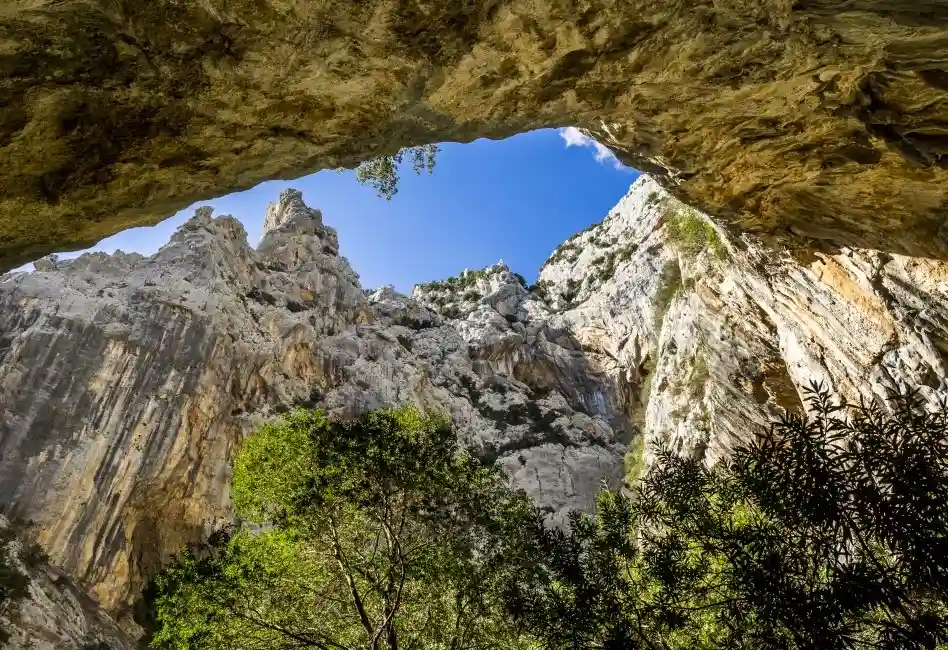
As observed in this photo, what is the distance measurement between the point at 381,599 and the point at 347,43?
12790mm

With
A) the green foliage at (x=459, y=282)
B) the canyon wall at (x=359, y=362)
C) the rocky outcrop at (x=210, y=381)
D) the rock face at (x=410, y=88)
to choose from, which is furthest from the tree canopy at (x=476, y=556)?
the green foliage at (x=459, y=282)

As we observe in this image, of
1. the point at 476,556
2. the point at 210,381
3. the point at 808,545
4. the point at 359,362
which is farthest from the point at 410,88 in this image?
the point at 359,362

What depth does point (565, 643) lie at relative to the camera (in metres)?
10.6

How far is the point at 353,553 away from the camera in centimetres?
1560

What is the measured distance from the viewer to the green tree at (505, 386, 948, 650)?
6.82m

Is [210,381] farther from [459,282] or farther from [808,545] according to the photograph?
[459,282]

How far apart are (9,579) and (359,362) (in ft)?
91.0

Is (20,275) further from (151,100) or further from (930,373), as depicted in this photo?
(930,373)

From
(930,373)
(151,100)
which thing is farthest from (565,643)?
(930,373)

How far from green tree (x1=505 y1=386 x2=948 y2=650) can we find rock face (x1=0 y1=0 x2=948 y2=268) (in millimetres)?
5962

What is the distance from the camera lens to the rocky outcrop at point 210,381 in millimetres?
29656

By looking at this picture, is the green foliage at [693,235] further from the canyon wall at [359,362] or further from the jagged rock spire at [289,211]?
the jagged rock spire at [289,211]

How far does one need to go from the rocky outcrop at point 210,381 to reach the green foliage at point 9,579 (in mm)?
2315

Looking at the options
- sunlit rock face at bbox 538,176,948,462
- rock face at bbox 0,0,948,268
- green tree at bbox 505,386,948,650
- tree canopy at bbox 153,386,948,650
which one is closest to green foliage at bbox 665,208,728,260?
sunlit rock face at bbox 538,176,948,462
